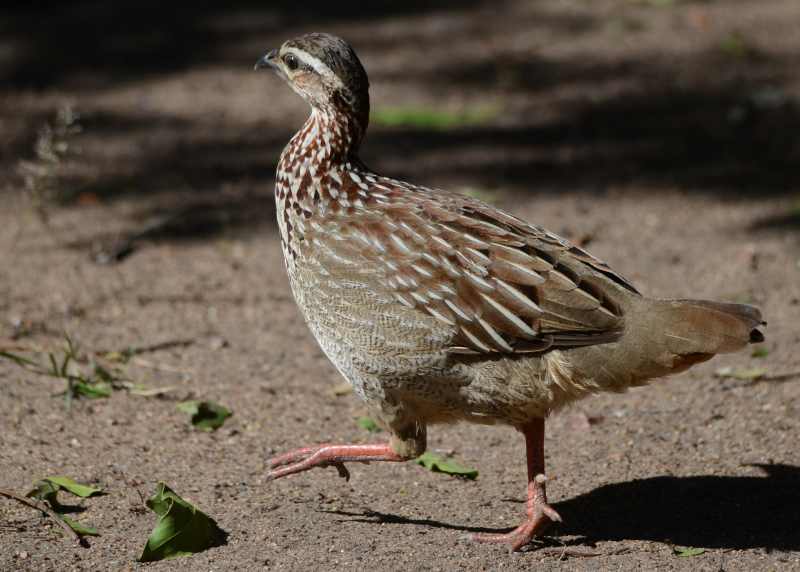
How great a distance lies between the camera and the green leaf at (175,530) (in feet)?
15.6

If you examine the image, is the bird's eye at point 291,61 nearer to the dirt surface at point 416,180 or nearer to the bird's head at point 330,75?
the bird's head at point 330,75

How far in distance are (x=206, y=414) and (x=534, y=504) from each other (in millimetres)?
1952

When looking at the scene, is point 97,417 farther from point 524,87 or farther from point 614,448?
point 524,87

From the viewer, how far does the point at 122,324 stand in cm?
738

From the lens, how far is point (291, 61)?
5605 mm

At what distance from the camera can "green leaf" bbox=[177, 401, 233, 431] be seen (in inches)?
243

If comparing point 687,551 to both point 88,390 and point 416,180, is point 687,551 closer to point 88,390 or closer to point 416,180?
point 88,390

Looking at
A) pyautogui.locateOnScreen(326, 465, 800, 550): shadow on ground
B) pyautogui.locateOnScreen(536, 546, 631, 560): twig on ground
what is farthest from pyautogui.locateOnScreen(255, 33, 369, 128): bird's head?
pyautogui.locateOnScreen(536, 546, 631, 560): twig on ground

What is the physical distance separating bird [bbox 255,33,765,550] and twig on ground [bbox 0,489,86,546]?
947 millimetres

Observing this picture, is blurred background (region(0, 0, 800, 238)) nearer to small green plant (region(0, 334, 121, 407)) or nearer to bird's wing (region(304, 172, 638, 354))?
small green plant (region(0, 334, 121, 407))

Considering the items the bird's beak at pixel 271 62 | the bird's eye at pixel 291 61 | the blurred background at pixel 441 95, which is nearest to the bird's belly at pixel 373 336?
the bird's eye at pixel 291 61

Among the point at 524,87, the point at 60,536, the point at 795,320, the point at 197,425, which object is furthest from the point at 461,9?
the point at 60,536

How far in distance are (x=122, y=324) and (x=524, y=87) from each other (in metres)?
5.15

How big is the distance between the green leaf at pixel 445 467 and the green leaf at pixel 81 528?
1.57 m
